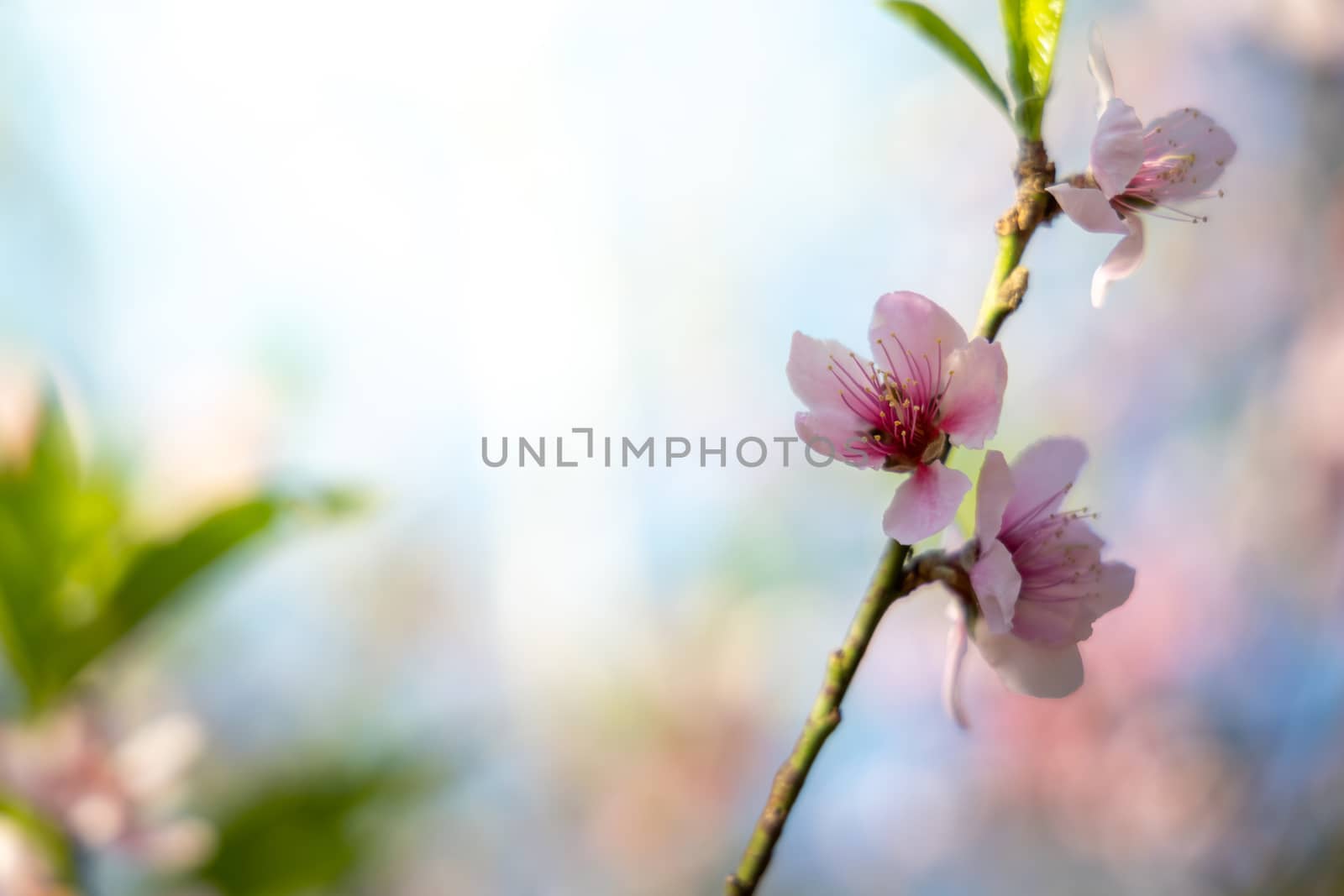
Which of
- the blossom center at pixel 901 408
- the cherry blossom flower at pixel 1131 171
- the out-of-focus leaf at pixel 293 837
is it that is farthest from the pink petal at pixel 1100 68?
the out-of-focus leaf at pixel 293 837

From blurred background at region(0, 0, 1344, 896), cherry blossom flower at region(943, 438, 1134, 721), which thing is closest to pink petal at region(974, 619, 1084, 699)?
cherry blossom flower at region(943, 438, 1134, 721)

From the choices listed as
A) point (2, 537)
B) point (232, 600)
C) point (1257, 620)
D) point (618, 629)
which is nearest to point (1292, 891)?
point (1257, 620)

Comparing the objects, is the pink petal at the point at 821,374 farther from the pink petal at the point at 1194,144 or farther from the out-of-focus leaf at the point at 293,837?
the out-of-focus leaf at the point at 293,837

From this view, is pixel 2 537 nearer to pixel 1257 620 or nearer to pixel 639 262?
pixel 639 262

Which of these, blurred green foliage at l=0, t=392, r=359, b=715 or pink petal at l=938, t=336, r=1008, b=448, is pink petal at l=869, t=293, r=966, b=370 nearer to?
pink petal at l=938, t=336, r=1008, b=448

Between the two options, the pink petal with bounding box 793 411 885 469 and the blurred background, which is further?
the blurred background

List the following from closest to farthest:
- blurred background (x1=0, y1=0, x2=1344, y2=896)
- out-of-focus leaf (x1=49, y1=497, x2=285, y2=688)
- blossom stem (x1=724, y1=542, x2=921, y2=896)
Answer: blossom stem (x1=724, y1=542, x2=921, y2=896)
out-of-focus leaf (x1=49, y1=497, x2=285, y2=688)
blurred background (x1=0, y1=0, x2=1344, y2=896)
